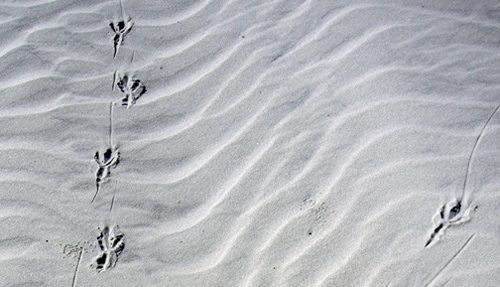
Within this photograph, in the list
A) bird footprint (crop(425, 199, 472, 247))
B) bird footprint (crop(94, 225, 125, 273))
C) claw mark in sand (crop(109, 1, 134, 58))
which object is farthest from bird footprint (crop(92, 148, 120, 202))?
bird footprint (crop(425, 199, 472, 247))

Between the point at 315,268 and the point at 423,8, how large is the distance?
194 centimetres

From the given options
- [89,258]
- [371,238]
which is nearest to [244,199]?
[371,238]

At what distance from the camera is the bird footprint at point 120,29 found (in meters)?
3.07

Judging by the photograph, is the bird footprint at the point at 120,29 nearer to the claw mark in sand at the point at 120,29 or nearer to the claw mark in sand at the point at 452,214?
the claw mark in sand at the point at 120,29

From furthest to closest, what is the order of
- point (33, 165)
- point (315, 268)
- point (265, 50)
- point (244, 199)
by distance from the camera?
point (265, 50), point (33, 165), point (244, 199), point (315, 268)

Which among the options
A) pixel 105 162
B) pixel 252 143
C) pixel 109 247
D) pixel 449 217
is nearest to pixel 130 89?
pixel 105 162

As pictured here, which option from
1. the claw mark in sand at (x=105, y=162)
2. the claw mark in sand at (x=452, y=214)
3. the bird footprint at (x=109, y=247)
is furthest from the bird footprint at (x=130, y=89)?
the claw mark in sand at (x=452, y=214)

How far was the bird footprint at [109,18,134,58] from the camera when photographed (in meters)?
3.07

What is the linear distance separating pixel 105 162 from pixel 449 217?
5.86 feet

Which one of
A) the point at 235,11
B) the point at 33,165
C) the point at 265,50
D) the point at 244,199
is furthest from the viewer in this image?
the point at 235,11

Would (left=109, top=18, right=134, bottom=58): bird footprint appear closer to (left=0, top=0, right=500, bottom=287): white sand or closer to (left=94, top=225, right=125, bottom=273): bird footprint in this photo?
(left=0, top=0, right=500, bottom=287): white sand

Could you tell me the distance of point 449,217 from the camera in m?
2.25

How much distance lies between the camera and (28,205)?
2.38 meters

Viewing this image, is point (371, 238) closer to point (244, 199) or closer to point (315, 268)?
point (315, 268)
